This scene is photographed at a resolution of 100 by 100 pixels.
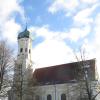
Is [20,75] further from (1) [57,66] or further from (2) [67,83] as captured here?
(1) [57,66]

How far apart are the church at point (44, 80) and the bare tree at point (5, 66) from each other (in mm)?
6173

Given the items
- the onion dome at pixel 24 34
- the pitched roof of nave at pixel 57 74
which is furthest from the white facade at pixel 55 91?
the onion dome at pixel 24 34

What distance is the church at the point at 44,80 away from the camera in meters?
39.5

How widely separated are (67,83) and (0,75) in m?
16.7

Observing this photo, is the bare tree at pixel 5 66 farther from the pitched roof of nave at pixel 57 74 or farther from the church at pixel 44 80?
the pitched roof of nave at pixel 57 74

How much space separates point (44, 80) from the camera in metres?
48.6

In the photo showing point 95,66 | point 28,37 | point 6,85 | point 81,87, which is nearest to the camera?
point 6,85

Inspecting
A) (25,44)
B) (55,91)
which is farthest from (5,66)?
(25,44)

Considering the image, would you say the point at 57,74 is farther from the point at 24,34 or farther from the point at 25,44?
the point at 24,34

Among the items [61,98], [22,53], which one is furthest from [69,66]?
[22,53]

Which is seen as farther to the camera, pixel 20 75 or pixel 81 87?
pixel 20 75

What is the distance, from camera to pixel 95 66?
43.9 m

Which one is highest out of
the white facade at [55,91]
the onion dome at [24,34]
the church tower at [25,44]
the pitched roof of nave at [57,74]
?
the onion dome at [24,34]

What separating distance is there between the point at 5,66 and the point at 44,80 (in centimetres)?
1870
